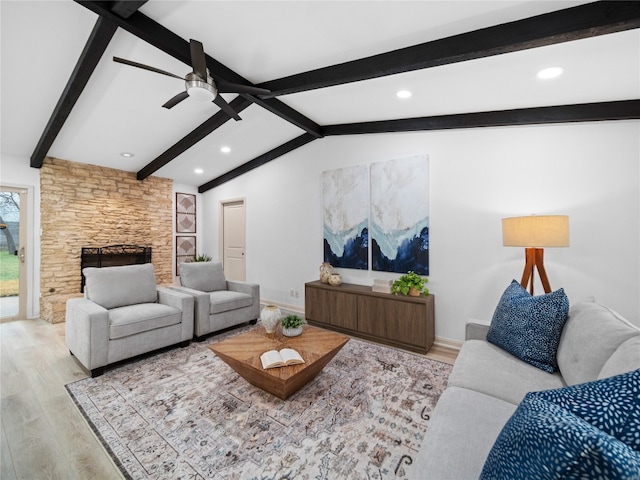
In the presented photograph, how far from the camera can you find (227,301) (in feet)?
11.7

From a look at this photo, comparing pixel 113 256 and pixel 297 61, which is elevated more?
pixel 297 61

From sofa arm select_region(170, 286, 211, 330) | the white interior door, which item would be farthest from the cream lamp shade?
the white interior door

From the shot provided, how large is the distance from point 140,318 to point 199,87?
2200mm

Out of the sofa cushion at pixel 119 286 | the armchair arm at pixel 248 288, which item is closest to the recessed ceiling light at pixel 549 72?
the armchair arm at pixel 248 288

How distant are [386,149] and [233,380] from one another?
318 centimetres

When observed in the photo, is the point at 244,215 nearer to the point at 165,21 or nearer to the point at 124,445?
the point at 165,21

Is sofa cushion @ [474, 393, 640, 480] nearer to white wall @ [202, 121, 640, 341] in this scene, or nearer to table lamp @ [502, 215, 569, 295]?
table lamp @ [502, 215, 569, 295]

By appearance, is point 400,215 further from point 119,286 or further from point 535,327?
point 119,286

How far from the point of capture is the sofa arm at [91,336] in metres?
2.50

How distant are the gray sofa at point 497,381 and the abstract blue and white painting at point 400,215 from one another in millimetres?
1702

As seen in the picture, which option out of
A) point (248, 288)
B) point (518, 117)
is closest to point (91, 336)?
point (248, 288)

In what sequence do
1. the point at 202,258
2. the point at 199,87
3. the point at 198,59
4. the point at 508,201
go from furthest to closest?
the point at 202,258 → the point at 508,201 → the point at 199,87 → the point at 198,59

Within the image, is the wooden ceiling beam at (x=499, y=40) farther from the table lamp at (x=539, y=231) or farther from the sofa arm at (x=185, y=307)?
the sofa arm at (x=185, y=307)

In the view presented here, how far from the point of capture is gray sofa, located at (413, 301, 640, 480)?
3.53 ft
